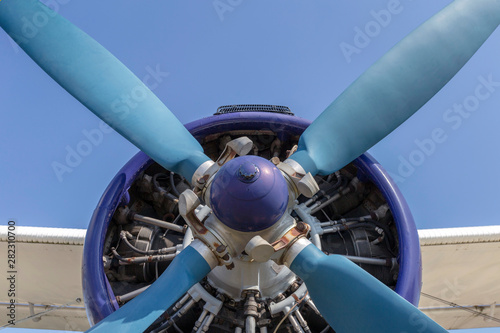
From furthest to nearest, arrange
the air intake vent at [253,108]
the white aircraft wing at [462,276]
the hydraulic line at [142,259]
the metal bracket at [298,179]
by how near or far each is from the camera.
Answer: the white aircraft wing at [462,276], the air intake vent at [253,108], the hydraulic line at [142,259], the metal bracket at [298,179]

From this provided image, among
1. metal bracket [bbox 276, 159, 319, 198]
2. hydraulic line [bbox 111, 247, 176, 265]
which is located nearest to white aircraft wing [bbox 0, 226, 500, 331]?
hydraulic line [bbox 111, 247, 176, 265]

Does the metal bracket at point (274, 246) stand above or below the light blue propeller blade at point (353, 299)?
above

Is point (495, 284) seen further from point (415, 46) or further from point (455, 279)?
point (415, 46)

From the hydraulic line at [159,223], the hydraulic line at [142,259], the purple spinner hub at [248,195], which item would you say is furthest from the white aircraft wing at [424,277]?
the purple spinner hub at [248,195]

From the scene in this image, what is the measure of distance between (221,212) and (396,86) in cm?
295

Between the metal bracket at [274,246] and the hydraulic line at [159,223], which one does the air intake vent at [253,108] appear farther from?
the metal bracket at [274,246]

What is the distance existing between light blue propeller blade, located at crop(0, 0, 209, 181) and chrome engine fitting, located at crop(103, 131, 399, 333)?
0.91m

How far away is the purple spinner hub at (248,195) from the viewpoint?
17.6 ft

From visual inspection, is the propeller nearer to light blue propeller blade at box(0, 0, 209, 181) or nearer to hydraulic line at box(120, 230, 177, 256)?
light blue propeller blade at box(0, 0, 209, 181)

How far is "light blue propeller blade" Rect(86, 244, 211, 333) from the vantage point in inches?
204

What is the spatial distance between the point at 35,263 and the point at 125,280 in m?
3.58

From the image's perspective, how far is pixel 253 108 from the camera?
27.0 feet

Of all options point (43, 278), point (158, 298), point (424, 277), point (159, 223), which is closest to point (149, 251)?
point (159, 223)

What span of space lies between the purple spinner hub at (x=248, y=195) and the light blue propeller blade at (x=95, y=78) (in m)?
1.21
